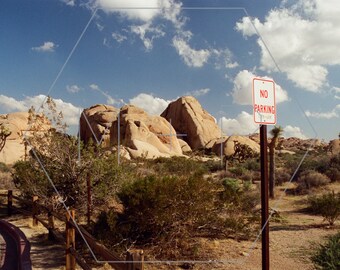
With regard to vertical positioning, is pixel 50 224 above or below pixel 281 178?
below

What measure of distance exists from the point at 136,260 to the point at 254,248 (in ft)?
24.2

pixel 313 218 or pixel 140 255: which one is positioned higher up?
pixel 140 255

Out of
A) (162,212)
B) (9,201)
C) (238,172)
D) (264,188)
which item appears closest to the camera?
(264,188)

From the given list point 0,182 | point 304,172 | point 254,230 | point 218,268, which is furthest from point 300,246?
point 0,182

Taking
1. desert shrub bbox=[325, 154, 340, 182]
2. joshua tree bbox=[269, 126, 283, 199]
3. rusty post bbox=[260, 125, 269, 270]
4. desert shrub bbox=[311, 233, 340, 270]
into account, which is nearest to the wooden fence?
rusty post bbox=[260, 125, 269, 270]

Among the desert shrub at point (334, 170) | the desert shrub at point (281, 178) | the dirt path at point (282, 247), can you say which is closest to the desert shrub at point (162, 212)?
the dirt path at point (282, 247)

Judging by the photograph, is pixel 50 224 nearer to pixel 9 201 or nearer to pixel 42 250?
pixel 42 250

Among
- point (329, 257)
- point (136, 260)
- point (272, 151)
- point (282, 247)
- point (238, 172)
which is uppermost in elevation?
point (272, 151)

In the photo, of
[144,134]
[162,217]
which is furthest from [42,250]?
[144,134]

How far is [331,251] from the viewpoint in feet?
23.6

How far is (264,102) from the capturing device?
12.9 feet

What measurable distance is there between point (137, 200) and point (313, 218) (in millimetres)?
8513

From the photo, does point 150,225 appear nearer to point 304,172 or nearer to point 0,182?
point 0,182

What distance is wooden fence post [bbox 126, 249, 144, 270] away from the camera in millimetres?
3779
